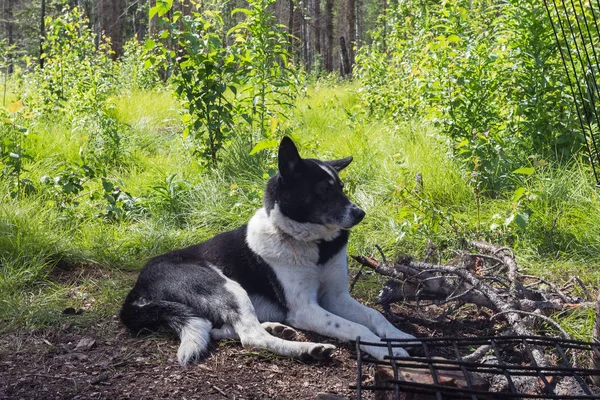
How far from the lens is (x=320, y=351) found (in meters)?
2.96

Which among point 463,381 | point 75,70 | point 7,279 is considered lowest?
point 463,381

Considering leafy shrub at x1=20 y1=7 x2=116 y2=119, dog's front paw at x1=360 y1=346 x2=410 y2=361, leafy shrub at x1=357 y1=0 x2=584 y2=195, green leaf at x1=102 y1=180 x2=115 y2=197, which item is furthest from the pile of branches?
leafy shrub at x1=20 y1=7 x2=116 y2=119

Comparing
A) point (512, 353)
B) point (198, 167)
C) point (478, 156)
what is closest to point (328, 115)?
point (198, 167)

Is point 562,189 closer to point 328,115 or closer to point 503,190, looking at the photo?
point 503,190

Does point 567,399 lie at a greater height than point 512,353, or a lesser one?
greater

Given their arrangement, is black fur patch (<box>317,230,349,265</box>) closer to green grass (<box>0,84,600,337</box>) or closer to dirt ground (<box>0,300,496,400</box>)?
dirt ground (<box>0,300,496,400</box>)

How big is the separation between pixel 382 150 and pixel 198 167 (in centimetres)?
193

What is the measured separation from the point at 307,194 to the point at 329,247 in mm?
351

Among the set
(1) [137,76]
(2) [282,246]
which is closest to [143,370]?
(2) [282,246]

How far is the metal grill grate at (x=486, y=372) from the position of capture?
1.94 m

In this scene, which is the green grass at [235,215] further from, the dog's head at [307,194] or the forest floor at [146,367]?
the dog's head at [307,194]

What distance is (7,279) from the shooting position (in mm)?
→ 3904

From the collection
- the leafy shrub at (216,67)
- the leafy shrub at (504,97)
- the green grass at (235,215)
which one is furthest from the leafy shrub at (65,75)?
the leafy shrub at (504,97)

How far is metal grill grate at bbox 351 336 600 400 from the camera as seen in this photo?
1.94 m
